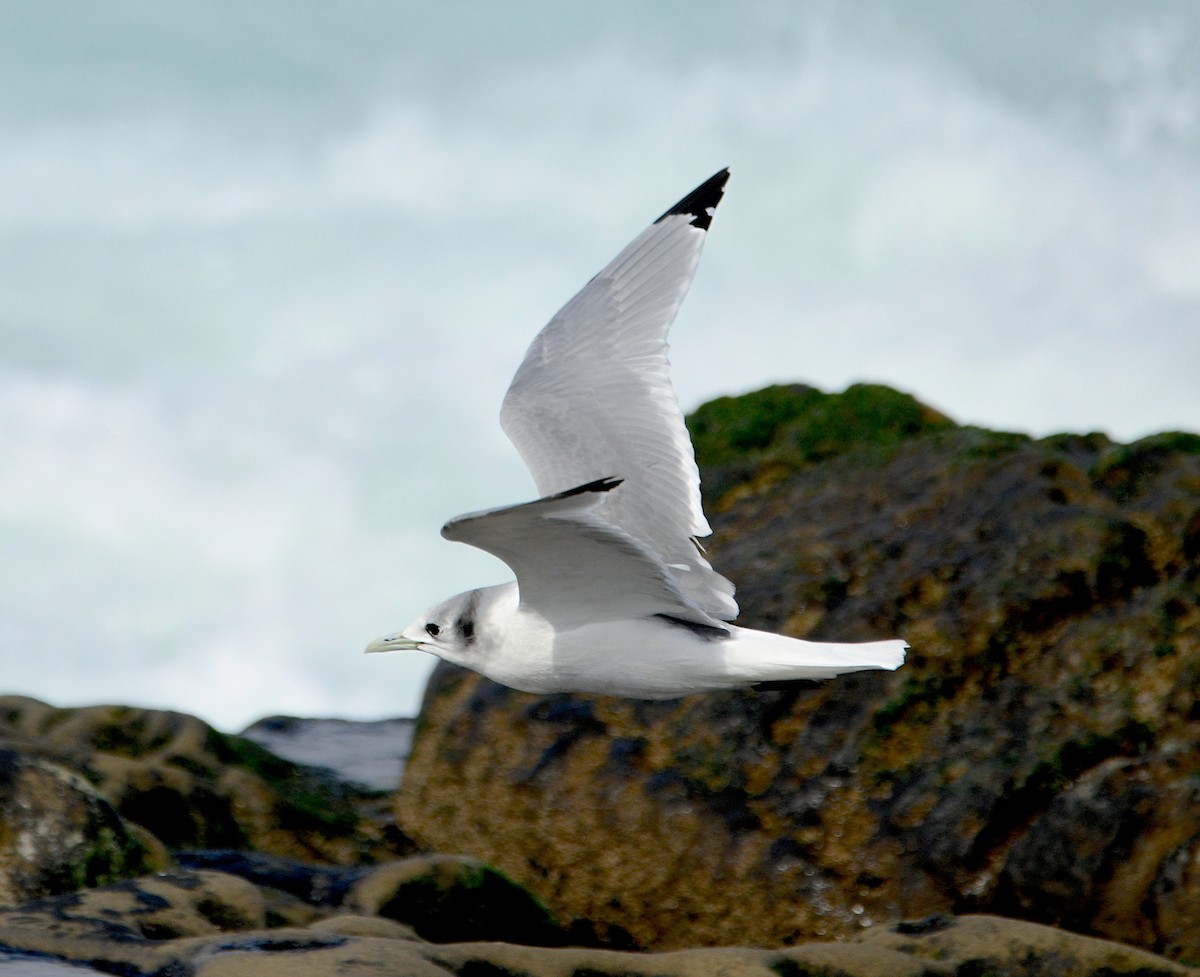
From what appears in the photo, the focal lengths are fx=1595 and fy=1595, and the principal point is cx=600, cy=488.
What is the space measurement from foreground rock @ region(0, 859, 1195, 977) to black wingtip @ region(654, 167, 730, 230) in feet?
11.0

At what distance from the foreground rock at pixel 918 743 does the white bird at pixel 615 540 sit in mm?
1381

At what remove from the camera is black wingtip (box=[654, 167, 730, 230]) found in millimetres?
7621

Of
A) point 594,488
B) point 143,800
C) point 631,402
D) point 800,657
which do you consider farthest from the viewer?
point 143,800

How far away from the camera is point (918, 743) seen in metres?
7.73

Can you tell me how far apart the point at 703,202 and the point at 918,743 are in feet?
9.23

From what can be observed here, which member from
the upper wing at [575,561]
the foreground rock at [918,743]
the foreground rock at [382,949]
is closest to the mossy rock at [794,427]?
the foreground rock at [918,743]

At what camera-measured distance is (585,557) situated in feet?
19.8

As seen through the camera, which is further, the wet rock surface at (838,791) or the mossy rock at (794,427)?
the mossy rock at (794,427)

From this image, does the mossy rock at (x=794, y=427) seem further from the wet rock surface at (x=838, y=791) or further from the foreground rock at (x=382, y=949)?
the foreground rock at (x=382, y=949)

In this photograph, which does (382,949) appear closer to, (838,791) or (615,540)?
(615,540)

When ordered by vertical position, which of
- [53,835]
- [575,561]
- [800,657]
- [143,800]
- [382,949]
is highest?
[575,561]

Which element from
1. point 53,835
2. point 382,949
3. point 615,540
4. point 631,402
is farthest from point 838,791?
point 53,835

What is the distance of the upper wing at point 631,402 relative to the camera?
6.97m

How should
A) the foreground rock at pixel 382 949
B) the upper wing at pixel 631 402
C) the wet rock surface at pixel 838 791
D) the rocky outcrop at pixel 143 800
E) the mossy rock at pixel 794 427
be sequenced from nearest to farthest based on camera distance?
the foreground rock at pixel 382 949, the wet rock surface at pixel 838 791, the upper wing at pixel 631 402, the rocky outcrop at pixel 143 800, the mossy rock at pixel 794 427
